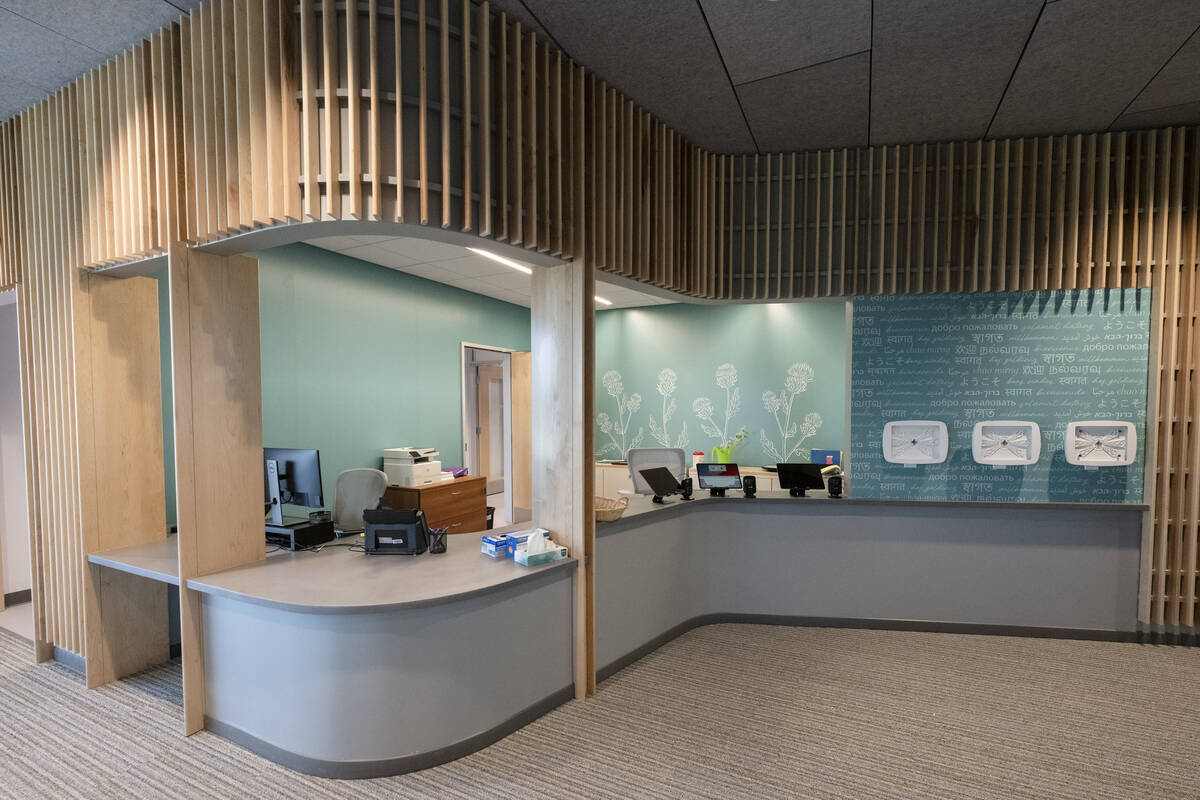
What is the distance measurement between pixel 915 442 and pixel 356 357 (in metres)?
5.02

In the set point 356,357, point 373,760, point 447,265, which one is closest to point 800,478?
A: point 373,760

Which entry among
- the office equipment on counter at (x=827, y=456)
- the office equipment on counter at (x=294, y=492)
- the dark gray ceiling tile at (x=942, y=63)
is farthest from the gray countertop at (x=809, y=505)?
the dark gray ceiling tile at (x=942, y=63)

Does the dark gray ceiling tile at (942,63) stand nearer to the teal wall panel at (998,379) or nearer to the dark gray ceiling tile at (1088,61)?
the dark gray ceiling tile at (1088,61)

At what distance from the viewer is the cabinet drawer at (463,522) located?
6.31 m

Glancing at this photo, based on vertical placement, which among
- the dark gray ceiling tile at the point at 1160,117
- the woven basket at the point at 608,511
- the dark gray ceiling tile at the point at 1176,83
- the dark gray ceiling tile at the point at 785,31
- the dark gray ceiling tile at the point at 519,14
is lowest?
the woven basket at the point at 608,511

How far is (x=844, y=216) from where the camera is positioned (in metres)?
4.57

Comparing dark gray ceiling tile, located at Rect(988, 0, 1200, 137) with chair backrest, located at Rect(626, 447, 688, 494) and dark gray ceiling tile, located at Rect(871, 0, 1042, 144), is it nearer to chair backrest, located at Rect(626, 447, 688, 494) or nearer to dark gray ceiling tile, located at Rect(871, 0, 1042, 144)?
dark gray ceiling tile, located at Rect(871, 0, 1042, 144)

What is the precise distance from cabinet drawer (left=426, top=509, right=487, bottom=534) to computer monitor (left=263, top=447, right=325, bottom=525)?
213 cm

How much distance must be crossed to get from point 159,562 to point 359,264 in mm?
3546

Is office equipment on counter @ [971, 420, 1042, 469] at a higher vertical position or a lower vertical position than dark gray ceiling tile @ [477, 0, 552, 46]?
lower

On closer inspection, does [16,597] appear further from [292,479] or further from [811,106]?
[811,106]

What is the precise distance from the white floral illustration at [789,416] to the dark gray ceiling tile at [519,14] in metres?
5.35

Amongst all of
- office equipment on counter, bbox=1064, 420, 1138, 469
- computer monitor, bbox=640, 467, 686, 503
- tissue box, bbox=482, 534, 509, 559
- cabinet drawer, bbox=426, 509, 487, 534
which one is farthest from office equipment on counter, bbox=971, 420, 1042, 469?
cabinet drawer, bbox=426, 509, 487, 534

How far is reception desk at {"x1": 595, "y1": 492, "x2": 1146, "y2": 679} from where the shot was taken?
4301 millimetres
